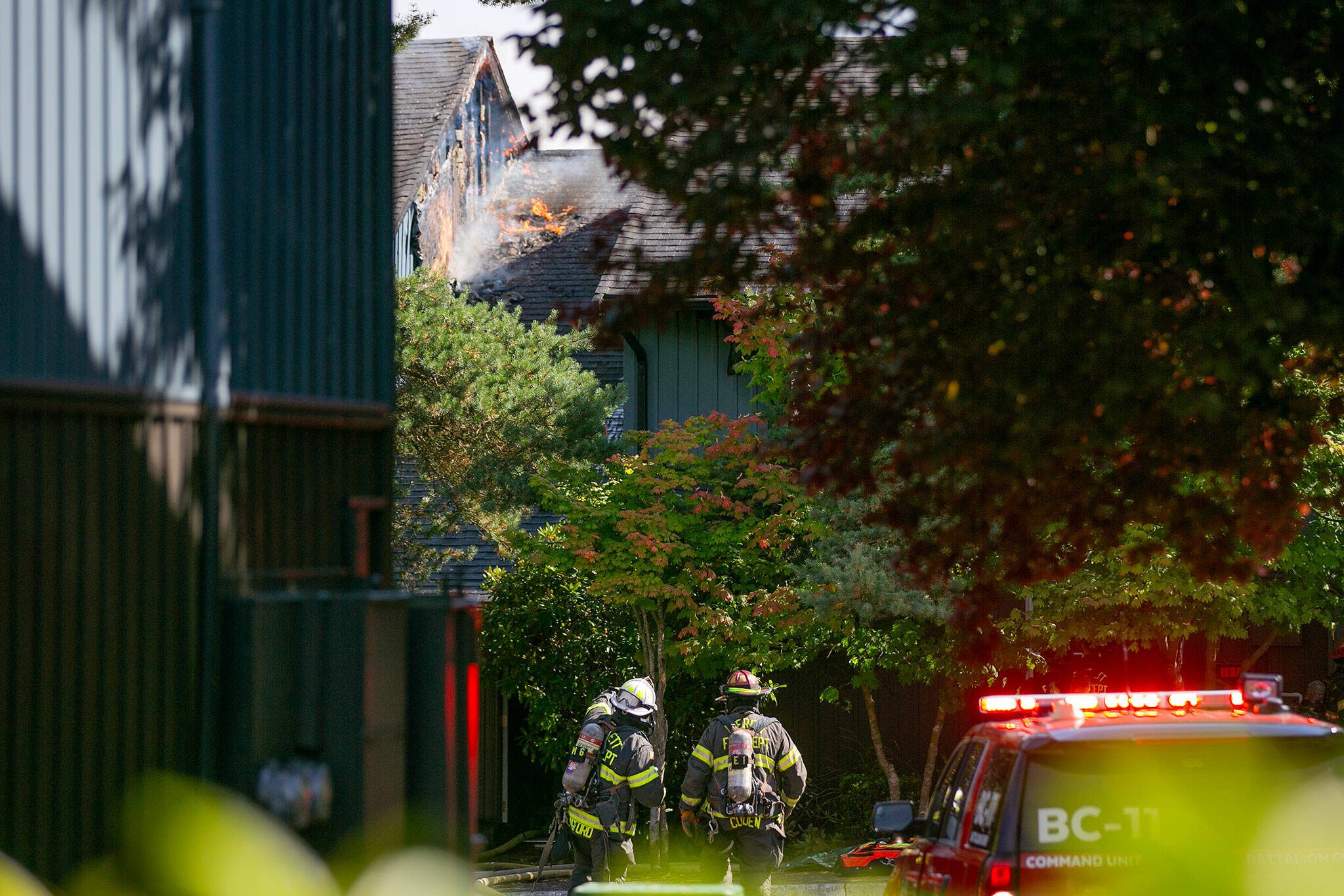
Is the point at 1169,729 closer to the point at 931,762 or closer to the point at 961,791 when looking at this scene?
the point at 961,791

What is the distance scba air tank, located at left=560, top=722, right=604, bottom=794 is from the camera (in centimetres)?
1120

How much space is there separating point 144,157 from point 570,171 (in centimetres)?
1967

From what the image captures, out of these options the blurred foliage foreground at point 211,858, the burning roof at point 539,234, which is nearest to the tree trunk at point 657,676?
the burning roof at point 539,234

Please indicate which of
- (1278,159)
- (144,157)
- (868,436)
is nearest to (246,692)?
(144,157)

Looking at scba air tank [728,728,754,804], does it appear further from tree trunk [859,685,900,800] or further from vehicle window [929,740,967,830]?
tree trunk [859,685,900,800]

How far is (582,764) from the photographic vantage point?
11.3 meters

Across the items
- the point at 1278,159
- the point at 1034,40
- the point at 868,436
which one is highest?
the point at 1034,40

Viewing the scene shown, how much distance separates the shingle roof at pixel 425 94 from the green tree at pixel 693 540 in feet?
23.6

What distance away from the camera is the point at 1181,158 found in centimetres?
552

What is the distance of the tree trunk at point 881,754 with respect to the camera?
14.5 meters

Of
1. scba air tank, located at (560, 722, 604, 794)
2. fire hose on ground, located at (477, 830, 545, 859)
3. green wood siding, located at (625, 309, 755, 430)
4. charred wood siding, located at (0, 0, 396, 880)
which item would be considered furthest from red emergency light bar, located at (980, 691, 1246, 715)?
green wood siding, located at (625, 309, 755, 430)

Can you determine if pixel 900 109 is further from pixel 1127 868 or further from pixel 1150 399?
pixel 1127 868

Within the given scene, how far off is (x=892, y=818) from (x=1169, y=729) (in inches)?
68.6

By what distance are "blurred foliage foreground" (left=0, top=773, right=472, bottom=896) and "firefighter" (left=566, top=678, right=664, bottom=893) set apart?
566 centimetres
